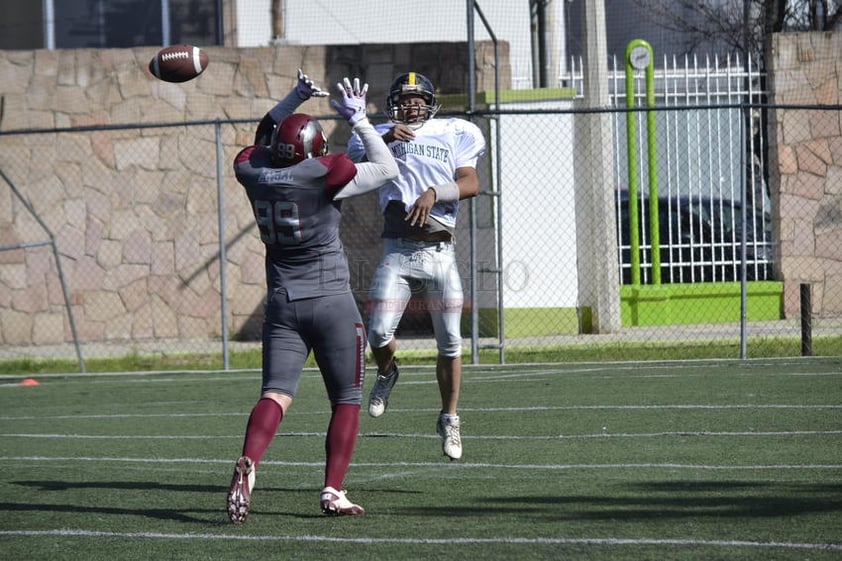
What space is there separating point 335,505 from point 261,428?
478 mm

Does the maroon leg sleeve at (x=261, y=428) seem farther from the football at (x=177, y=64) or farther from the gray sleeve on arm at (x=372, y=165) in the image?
the football at (x=177, y=64)

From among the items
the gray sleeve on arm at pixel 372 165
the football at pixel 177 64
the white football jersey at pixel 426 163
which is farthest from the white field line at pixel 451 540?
the football at pixel 177 64

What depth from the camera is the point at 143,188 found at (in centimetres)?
1642

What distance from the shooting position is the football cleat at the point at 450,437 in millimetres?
7348

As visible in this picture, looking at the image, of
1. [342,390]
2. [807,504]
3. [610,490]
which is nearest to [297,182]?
[342,390]

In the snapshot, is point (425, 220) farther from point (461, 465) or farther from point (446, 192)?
point (461, 465)

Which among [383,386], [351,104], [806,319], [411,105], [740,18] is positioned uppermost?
[740,18]

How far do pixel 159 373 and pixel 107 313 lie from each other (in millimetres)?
2986

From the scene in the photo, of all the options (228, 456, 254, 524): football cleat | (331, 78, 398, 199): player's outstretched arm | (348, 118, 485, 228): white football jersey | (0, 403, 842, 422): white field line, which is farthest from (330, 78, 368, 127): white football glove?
(0, 403, 842, 422): white field line

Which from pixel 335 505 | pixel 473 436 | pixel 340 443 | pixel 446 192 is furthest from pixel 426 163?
pixel 335 505

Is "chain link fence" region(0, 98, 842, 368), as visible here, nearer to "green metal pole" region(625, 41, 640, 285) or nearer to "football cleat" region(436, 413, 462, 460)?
"green metal pole" region(625, 41, 640, 285)

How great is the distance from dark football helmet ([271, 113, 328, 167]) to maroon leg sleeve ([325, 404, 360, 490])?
3.85ft

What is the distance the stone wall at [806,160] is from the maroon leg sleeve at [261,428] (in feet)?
38.5

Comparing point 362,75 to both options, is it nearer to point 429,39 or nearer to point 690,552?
point 429,39
